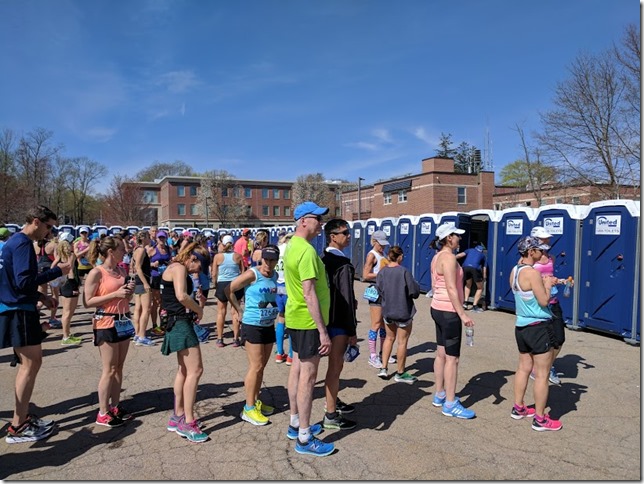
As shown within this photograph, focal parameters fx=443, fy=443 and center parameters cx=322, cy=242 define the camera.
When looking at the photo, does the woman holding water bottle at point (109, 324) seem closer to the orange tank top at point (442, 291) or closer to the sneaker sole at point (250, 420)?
the sneaker sole at point (250, 420)

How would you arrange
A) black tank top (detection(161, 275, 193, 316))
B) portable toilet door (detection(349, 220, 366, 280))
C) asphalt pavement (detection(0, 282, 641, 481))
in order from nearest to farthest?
asphalt pavement (detection(0, 282, 641, 481)) < black tank top (detection(161, 275, 193, 316)) < portable toilet door (detection(349, 220, 366, 280))

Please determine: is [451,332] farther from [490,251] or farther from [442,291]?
[490,251]

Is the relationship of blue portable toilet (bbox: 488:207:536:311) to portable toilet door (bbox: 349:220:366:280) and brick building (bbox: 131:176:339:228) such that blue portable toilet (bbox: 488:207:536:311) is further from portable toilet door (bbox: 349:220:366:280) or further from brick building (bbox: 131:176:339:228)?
brick building (bbox: 131:176:339:228)

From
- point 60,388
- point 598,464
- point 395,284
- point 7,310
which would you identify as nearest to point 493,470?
point 598,464

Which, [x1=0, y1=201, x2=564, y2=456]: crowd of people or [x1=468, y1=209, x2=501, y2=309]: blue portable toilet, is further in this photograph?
[x1=468, y1=209, x2=501, y2=309]: blue portable toilet

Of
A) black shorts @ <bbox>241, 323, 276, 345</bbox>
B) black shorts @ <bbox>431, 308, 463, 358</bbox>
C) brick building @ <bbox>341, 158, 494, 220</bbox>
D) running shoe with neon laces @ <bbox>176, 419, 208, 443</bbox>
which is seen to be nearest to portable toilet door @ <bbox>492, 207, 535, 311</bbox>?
black shorts @ <bbox>431, 308, 463, 358</bbox>

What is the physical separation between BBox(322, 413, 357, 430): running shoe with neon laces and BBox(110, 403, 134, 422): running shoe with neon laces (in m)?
1.92

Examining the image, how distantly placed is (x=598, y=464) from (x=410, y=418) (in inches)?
62.4

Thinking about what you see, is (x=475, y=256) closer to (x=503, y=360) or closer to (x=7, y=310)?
(x=503, y=360)

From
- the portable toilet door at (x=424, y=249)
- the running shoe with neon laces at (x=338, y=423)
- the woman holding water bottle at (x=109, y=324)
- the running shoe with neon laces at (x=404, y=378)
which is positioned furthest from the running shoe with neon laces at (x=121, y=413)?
the portable toilet door at (x=424, y=249)

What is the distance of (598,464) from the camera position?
Answer: 3500 mm

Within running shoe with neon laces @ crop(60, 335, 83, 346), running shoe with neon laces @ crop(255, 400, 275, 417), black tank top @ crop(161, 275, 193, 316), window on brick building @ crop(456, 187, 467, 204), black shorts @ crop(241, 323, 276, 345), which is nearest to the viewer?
black tank top @ crop(161, 275, 193, 316)

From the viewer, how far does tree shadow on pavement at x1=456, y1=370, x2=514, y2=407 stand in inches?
194

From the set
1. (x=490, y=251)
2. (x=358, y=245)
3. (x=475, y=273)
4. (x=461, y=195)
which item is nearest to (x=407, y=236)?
(x=358, y=245)
